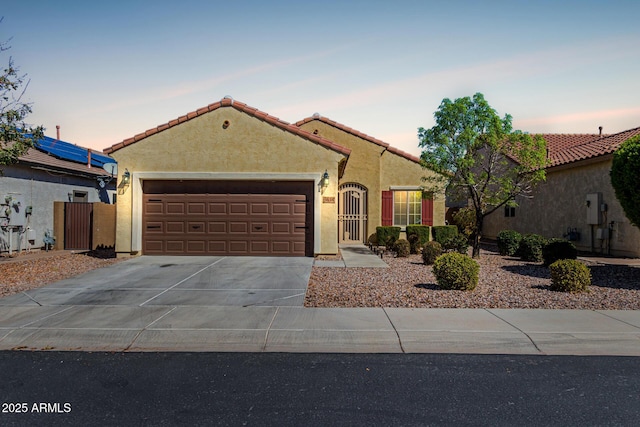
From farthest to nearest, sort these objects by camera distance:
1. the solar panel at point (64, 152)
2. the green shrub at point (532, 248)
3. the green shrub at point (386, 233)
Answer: the solar panel at point (64, 152) → the green shrub at point (386, 233) → the green shrub at point (532, 248)

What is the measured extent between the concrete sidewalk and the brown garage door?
7.04 metres

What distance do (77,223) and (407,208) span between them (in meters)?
13.2

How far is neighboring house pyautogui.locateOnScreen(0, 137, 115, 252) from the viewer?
15547 millimetres

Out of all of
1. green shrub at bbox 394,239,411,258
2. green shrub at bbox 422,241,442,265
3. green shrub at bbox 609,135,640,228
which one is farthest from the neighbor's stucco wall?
green shrub at bbox 609,135,640,228

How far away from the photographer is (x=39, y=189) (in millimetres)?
17125

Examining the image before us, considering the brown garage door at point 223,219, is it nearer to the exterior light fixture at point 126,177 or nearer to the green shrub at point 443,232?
the exterior light fixture at point 126,177

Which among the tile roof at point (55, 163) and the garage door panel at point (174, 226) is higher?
the tile roof at point (55, 163)

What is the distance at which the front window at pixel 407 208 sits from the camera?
761 inches

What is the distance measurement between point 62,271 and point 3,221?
521cm

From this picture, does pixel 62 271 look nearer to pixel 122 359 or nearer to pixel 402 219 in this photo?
pixel 122 359

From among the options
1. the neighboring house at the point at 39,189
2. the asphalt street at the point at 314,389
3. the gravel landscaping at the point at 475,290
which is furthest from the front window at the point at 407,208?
the asphalt street at the point at 314,389

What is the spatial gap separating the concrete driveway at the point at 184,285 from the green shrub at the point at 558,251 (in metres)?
6.78

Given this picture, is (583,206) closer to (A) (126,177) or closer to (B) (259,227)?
(B) (259,227)

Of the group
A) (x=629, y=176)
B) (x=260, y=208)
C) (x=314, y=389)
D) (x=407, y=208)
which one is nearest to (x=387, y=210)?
(x=407, y=208)
